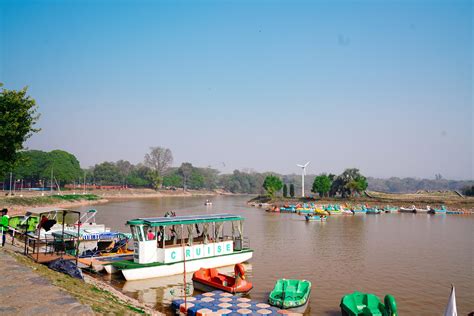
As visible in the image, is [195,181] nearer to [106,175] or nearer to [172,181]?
[172,181]

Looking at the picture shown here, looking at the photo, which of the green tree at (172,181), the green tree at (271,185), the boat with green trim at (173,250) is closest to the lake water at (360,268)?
the boat with green trim at (173,250)

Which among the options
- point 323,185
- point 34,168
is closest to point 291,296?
point 323,185

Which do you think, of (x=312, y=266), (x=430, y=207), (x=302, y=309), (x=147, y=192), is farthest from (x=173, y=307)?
(x=147, y=192)

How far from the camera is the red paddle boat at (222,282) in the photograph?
1961cm

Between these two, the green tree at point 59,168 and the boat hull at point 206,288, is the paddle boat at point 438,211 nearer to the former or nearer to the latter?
the boat hull at point 206,288

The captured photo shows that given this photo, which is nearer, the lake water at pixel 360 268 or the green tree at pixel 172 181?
the lake water at pixel 360 268

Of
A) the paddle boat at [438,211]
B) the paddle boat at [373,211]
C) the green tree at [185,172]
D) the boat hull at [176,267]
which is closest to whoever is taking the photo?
the boat hull at [176,267]

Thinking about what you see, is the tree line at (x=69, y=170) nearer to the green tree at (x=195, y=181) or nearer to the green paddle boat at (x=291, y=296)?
the green tree at (x=195, y=181)

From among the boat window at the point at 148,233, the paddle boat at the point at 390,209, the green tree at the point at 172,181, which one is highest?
the green tree at the point at 172,181

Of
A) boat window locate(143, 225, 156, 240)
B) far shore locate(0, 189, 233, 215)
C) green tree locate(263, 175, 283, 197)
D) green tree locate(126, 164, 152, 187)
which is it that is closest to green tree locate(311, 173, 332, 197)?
green tree locate(263, 175, 283, 197)

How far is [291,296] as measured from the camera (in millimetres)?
18219

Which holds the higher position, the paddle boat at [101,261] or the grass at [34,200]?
the grass at [34,200]

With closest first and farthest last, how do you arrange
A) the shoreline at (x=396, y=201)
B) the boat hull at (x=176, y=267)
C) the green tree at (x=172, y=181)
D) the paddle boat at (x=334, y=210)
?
1. the boat hull at (x=176, y=267)
2. the paddle boat at (x=334, y=210)
3. the shoreline at (x=396, y=201)
4. the green tree at (x=172, y=181)

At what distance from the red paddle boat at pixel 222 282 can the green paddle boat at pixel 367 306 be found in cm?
486
